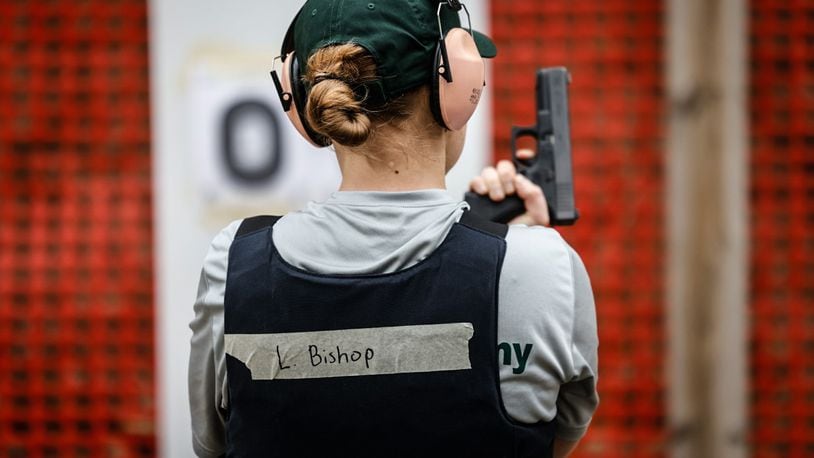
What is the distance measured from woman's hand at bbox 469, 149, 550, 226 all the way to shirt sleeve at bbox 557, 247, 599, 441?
0.38 meters

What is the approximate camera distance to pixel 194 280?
11.8 ft

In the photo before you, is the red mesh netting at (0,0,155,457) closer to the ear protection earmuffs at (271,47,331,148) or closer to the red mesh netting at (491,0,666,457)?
the red mesh netting at (491,0,666,457)

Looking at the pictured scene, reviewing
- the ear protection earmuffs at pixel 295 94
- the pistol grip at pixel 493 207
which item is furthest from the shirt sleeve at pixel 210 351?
the pistol grip at pixel 493 207

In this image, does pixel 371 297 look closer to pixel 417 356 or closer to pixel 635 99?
pixel 417 356

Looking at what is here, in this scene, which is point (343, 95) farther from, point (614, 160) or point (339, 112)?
point (614, 160)

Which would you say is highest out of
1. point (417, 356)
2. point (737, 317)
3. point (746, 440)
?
point (417, 356)

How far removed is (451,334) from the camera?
1359 mm

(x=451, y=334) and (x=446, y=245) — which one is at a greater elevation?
(x=446, y=245)

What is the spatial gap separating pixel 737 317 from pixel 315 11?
2.71m

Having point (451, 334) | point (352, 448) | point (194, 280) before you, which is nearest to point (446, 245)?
point (451, 334)

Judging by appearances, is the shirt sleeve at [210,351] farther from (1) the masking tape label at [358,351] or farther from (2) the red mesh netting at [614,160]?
(2) the red mesh netting at [614,160]

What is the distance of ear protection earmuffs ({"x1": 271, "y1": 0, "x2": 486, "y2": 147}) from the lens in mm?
1409

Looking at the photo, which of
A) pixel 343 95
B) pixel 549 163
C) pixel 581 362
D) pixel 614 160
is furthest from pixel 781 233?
pixel 343 95

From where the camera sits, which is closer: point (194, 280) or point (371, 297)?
point (371, 297)
